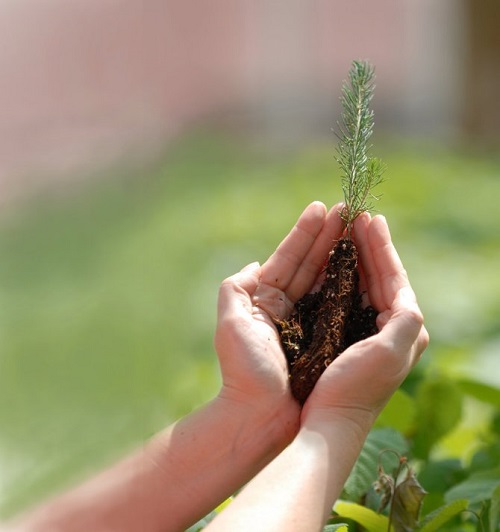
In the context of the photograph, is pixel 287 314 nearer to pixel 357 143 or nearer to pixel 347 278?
pixel 347 278

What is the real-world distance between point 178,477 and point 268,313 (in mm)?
339

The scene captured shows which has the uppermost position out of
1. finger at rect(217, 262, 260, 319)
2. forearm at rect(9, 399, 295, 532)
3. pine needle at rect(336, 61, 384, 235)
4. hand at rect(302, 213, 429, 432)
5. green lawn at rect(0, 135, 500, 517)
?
pine needle at rect(336, 61, 384, 235)

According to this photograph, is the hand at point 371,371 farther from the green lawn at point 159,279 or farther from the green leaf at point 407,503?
the green lawn at point 159,279

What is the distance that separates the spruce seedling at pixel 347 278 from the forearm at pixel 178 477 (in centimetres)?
14

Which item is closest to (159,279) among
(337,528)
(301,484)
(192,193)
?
(192,193)

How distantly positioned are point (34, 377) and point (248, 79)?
32.8 feet

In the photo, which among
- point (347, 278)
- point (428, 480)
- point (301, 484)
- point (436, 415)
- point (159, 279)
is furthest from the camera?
point (159, 279)

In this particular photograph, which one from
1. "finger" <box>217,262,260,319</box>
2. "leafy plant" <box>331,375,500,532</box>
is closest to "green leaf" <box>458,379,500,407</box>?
"leafy plant" <box>331,375,500,532</box>

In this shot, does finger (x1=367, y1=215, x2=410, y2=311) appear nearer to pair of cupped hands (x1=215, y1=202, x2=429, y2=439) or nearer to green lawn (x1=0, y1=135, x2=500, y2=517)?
pair of cupped hands (x1=215, y1=202, x2=429, y2=439)

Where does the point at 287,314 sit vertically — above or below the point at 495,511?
above

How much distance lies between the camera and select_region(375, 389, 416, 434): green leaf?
206 centimetres

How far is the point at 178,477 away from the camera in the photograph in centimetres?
162

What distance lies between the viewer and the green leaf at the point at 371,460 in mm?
1789

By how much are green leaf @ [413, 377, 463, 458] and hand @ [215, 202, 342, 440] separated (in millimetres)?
491
